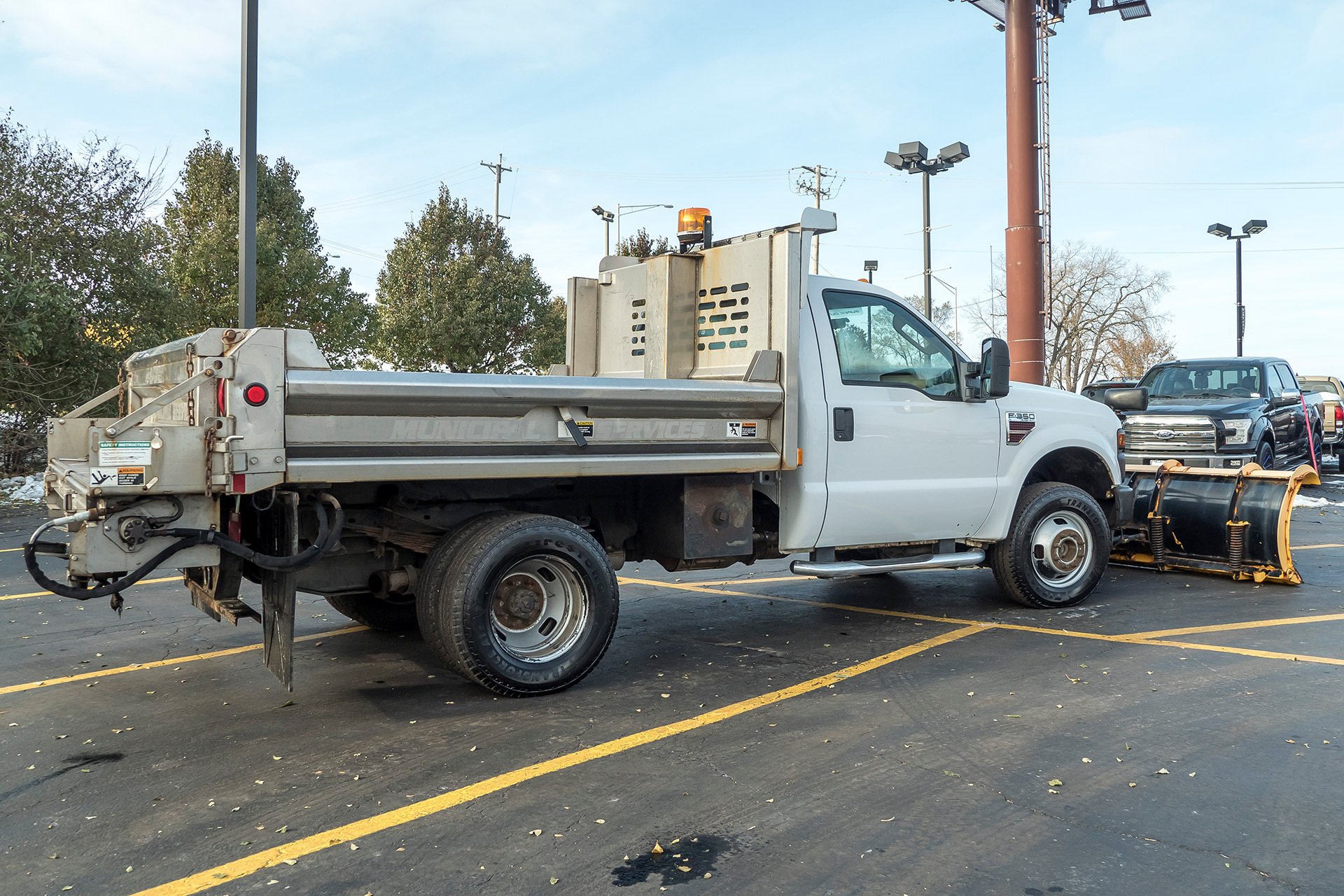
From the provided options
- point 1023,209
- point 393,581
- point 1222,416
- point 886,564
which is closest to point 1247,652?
point 886,564

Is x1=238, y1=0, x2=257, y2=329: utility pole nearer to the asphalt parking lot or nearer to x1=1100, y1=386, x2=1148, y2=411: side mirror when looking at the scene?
the asphalt parking lot

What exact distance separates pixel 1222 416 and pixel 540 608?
11.8 metres

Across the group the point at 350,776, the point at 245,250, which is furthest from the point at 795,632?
the point at 245,250

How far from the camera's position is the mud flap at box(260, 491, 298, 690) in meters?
4.77

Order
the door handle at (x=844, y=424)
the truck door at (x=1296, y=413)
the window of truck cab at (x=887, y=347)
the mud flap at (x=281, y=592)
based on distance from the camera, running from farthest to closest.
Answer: the truck door at (x=1296, y=413) < the window of truck cab at (x=887, y=347) < the door handle at (x=844, y=424) < the mud flap at (x=281, y=592)

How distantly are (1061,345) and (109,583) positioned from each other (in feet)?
205

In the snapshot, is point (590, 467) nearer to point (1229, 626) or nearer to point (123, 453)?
point (123, 453)

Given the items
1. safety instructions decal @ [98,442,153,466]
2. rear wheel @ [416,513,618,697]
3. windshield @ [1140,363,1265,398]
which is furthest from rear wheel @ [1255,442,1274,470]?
safety instructions decal @ [98,442,153,466]

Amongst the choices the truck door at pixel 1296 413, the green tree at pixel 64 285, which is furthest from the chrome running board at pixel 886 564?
the green tree at pixel 64 285

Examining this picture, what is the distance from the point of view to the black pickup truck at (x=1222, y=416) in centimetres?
1371

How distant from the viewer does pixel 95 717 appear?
503cm

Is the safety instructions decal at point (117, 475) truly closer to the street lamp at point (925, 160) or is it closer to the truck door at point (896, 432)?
the truck door at point (896, 432)

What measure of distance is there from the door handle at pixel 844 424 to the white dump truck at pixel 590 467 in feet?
0.07

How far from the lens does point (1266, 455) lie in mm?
14164
